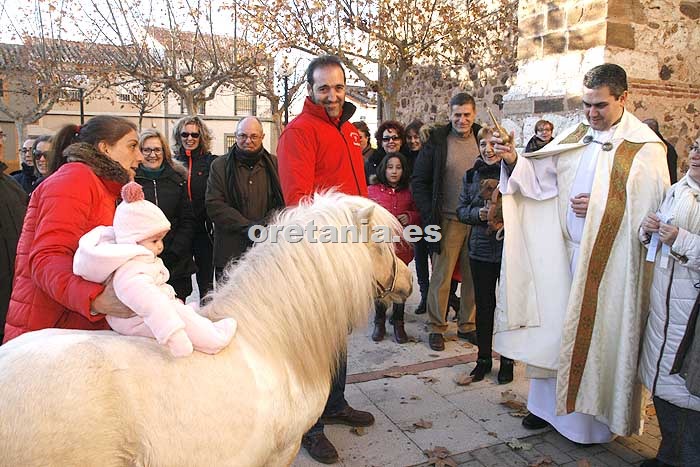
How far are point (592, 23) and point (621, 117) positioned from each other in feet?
7.61

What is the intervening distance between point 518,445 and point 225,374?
7.32 feet

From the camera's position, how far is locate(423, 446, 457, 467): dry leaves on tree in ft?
9.52

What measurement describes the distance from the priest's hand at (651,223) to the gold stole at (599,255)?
150mm

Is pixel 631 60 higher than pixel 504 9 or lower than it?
lower

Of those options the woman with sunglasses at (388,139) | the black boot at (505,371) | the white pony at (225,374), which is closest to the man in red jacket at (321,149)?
the white pony at (225,374)

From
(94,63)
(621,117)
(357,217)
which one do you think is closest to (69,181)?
(357,217)

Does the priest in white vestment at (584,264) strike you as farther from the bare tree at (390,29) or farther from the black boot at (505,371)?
the bare tree at (390,29)

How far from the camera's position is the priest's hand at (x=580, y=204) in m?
2.97

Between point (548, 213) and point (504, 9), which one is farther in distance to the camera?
point (504, 9)

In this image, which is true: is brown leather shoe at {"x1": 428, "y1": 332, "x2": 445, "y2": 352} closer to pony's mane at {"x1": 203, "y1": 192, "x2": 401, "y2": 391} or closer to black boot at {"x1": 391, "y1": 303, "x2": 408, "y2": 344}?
black boot at {"x1": 391, "y1": 303, "x2": 408, "y2": 344}

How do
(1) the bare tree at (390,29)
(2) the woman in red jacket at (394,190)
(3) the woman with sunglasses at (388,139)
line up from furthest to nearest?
(1) the bare tree at (390,29) < (3) the woman with sunglasses at (388,139) < (2) the woman in red jacket at (394,190)

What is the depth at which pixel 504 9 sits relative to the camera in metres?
9.99

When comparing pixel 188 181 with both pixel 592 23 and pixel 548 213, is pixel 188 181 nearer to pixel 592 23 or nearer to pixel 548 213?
pixel 548 213

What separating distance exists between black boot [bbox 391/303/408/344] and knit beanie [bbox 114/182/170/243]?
346 centimetres
